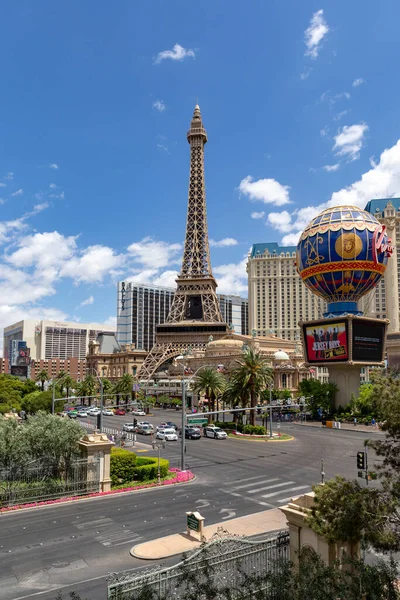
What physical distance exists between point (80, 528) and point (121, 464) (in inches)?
359

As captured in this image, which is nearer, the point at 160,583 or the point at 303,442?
the point at 160,583

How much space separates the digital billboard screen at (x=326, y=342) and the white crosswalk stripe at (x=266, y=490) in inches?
1640

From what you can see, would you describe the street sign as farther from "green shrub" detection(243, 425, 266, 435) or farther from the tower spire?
the tower spire

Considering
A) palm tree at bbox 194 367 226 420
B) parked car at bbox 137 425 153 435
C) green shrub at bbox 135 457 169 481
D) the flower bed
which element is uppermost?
palm tree at bbox 194 367 226 420

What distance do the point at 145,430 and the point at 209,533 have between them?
3822 cm

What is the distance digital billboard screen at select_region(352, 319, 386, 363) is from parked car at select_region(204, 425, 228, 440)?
26536 millimetres

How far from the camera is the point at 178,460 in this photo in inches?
1563

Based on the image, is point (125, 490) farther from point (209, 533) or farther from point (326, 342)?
point (326, 342)

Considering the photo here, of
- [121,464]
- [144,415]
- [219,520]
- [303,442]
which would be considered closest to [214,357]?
[144,415]

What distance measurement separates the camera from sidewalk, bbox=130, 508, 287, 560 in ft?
61.8

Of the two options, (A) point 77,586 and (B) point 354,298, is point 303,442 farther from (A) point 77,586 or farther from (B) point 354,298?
(A) point 77,586

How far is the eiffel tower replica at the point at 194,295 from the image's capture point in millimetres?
120750

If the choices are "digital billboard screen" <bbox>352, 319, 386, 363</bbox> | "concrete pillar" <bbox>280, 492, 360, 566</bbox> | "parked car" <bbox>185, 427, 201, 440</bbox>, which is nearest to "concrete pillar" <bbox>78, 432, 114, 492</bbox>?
"concrete pillar" <bbox>280, 492, 360, 566</bbox>

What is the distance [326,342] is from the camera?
72.8 m
